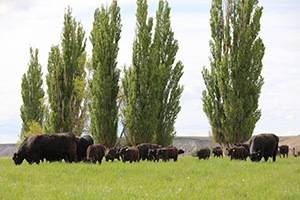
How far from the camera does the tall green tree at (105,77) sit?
46.2 m

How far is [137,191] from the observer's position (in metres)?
15.1

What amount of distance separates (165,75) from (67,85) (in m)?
9.55

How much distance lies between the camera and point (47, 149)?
94.9ft

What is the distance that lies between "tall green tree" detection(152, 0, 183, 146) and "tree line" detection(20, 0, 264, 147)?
0.09 m

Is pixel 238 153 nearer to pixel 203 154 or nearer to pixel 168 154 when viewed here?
pixel 203 154

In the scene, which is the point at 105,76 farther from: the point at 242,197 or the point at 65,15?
the point at 242,197

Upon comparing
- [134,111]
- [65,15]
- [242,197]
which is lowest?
[242,197]

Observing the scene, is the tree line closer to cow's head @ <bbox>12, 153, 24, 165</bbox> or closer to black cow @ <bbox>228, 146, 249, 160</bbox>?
black cow @ <bbox>228, 146, 249, 160</bbox>

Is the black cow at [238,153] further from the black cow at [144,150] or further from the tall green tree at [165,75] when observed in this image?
the tall green tree at [165,75]

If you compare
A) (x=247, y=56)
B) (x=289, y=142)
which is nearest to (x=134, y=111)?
(x=247, y=56)

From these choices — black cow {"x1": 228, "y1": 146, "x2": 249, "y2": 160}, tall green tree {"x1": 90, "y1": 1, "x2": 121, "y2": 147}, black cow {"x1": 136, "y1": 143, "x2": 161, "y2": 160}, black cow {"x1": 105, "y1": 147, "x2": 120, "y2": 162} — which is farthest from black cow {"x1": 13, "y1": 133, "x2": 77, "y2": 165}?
tall green tree {"x1": 90, "y1": 1, "x2": 121, "y2": 147}

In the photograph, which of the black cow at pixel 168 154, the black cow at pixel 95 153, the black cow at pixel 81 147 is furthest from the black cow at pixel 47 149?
the black cow at pixel 168 154

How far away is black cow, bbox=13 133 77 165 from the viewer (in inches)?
1133

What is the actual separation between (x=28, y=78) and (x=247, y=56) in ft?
107
